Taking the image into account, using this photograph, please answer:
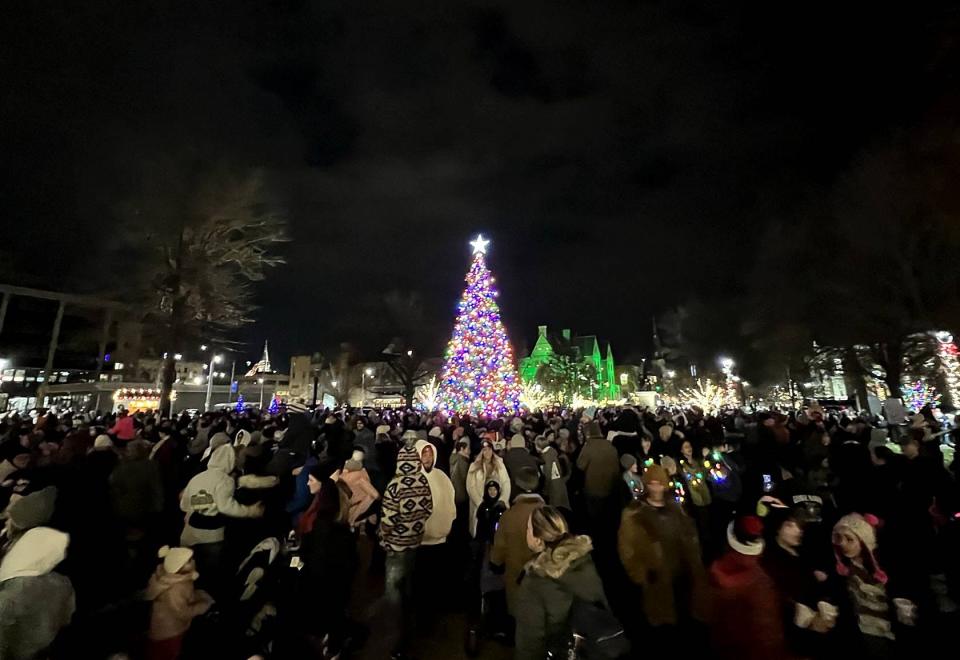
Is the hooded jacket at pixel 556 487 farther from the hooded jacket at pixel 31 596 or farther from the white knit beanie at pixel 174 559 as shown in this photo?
the hooded jacket at pixel 31 596

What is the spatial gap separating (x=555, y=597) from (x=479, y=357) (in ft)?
66.3

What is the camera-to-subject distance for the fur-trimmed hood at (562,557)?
3.03 meters

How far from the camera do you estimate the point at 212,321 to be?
23.1m

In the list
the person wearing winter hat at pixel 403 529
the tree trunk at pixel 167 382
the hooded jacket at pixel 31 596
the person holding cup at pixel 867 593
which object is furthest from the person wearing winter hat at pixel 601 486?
the tree trunk at pixel 167 382

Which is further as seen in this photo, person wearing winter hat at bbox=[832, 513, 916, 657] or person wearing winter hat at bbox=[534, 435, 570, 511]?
person wearing winter hat at bbox=[534, 435, 570, 511]

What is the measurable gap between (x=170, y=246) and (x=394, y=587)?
23038 mm

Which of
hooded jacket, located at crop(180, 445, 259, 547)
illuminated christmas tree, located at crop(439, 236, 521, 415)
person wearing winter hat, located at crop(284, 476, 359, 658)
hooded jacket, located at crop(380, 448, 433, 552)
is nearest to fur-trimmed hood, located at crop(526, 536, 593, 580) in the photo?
person wearing winter hat, located at crop(284, 476, 359, 658)

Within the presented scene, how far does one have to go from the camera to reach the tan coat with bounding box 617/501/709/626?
3.81 metres

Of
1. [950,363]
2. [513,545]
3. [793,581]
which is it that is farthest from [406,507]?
[950,363]

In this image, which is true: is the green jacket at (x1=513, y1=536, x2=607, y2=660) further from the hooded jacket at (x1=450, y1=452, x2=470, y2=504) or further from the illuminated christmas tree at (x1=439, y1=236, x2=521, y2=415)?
the illuminated christmas tree at (x1=439, y1=236, x2=521, y2=415)

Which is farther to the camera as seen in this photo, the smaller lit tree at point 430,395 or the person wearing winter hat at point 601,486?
the smaller lit tree at point 430,395

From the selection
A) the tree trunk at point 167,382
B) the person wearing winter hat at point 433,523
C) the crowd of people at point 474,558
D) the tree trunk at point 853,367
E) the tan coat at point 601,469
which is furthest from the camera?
the tree trunk at point 853,367

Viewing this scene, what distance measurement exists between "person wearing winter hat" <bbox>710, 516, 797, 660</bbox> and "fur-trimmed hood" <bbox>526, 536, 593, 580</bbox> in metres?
0.88

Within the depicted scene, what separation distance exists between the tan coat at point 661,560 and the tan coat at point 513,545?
2.65ft
